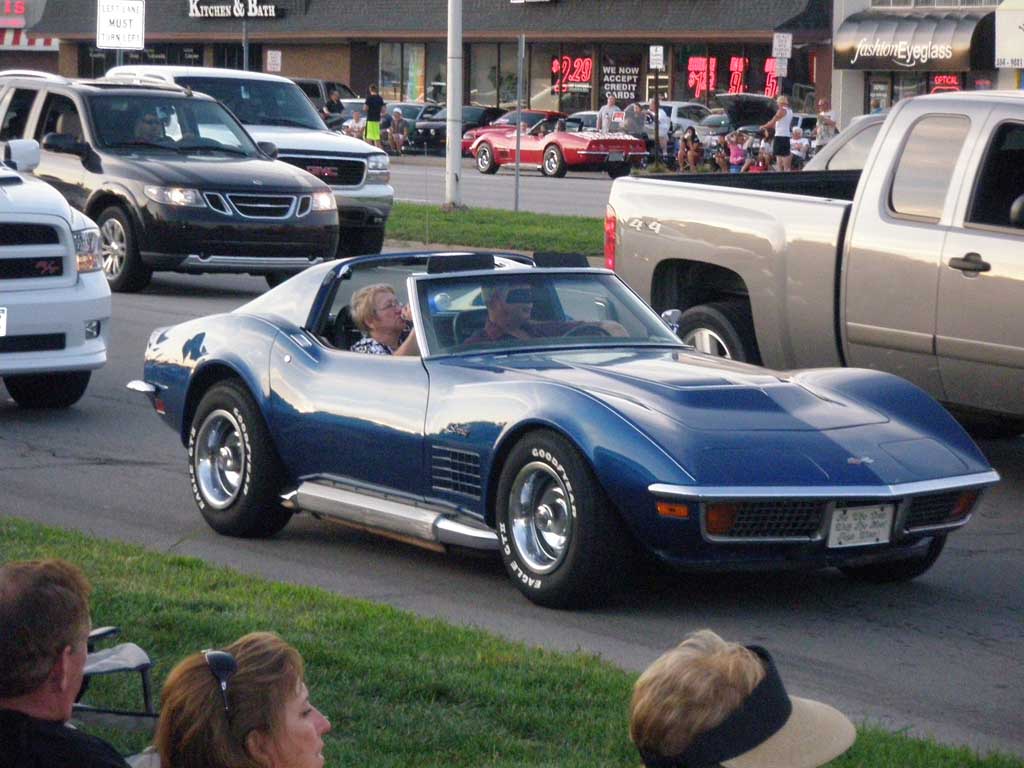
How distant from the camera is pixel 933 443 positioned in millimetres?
7277

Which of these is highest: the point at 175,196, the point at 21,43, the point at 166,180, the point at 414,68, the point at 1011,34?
the point at 21,43

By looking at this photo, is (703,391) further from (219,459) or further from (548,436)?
(219,459)

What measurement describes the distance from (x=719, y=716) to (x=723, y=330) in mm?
7822

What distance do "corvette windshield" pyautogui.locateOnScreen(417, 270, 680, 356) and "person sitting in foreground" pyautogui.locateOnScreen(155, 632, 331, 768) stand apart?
4.61 m

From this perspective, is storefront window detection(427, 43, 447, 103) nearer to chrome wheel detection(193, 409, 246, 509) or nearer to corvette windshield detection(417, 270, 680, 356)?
chrome wheel detection(193, 409, 246, 509)

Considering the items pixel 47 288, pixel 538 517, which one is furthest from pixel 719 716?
pixel 47 288

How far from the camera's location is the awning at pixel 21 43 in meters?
76.7

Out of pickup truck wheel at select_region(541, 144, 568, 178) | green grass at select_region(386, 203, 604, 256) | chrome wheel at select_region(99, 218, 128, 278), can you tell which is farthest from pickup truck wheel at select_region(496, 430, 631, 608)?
pickup truck wheel at select_region(541, 144, 568, 178)

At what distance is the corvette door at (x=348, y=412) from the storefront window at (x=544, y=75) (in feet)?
175

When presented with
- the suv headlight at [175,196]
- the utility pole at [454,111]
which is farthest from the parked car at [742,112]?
the suv headlight at [175,196]

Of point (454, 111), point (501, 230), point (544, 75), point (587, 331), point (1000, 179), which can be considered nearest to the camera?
point (587, 331)

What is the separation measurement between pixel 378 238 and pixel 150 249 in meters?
4.52

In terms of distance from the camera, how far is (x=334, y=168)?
20.8 metres

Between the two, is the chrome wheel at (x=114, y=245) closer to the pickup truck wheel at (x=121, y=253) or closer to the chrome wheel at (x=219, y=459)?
the pickup truck wheel at (x=121, y=253)
